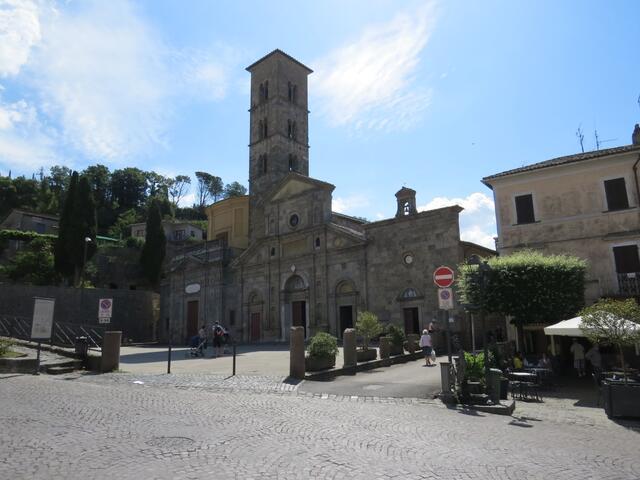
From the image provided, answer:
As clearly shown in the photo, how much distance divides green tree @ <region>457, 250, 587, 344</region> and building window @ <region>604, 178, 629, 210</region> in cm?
530

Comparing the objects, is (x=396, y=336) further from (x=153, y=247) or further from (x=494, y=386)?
(x=153, y=247)

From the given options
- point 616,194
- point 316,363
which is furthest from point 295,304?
point 616,194

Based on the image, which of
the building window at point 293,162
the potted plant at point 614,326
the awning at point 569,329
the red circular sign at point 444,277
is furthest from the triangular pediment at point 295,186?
the potted plant at point 614,326

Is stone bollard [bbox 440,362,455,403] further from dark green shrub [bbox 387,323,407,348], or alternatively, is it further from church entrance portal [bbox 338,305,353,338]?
church entrance portal [bbox 338,305,353,338]

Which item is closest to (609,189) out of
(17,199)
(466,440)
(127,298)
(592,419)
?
(592,419)

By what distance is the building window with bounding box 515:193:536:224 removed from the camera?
23194mm

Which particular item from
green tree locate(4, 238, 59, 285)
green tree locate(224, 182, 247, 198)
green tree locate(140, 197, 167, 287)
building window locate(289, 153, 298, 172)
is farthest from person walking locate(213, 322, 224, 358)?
green tree locate(224, 182, 247, 198)

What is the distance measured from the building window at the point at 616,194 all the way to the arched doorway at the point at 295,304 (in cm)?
2112

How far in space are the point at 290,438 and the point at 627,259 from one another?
19371mm

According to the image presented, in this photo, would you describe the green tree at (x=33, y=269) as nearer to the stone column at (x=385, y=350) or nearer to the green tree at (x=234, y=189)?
the stone column at (x=385, y=350)

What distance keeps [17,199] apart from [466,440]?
257 ft

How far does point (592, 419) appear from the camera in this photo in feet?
33.8

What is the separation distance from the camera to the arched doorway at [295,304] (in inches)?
1425

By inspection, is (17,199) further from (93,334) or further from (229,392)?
(229,392)
